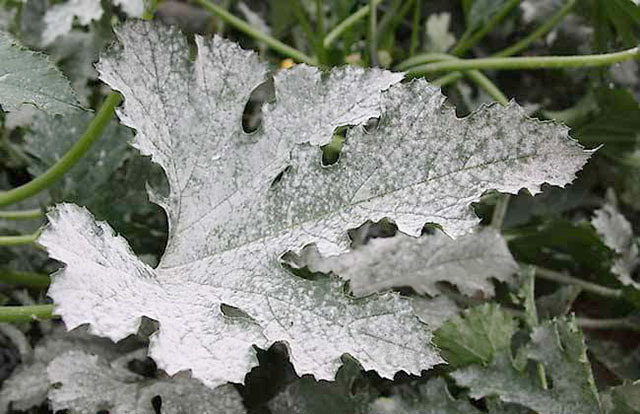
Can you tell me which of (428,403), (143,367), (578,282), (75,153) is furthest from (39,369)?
(578,282)

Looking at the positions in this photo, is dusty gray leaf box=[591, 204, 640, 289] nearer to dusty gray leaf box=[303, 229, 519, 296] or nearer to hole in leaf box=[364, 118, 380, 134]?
dusty gray leaf box=[303, 229, 519, 296]

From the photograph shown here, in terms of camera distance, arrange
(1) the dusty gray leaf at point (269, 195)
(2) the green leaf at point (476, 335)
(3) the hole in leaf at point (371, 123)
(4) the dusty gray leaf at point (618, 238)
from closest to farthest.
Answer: (1) the dusty gray leaf at point (269, 195)
(3) the hole in leaf at point (371, 123)
(2) the green leaf at point (476, 335)
(4) the dusty gray leaf at point (618, 238)

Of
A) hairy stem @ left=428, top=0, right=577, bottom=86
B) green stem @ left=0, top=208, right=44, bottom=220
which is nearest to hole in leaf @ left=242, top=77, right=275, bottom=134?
hairy stem @ left=428, top=0, right=577, bottom=86

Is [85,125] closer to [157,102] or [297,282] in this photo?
[157,102]

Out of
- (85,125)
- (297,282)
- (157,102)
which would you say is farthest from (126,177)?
(297,282)

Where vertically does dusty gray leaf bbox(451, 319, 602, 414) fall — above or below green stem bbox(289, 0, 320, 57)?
below

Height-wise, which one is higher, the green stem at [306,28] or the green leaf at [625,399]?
the green stem at [306,28]

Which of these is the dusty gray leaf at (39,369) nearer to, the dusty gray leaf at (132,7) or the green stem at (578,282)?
the dusty gray leaf at (132,7)

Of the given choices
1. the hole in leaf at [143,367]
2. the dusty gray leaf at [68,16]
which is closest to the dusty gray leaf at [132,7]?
the dusty gray leaf at [68,16]
